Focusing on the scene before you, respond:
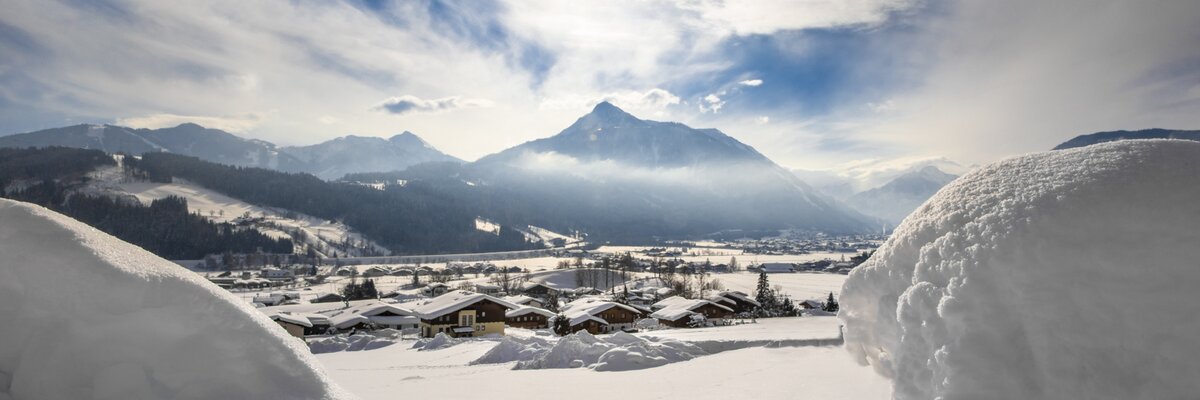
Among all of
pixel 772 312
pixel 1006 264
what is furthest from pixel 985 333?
pixel 772 312

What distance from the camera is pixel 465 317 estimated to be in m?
41.7

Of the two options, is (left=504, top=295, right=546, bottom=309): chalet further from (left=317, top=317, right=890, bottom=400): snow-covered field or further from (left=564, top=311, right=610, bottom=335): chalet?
(left=317, top=317, right=890, bottom=400): snow-covered field

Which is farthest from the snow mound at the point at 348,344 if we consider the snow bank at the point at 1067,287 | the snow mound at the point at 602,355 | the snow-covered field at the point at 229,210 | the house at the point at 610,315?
the snow-covered field at the point at 229,210

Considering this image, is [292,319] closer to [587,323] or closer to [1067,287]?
[587,323]

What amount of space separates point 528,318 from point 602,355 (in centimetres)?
3969

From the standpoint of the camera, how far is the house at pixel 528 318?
2025 inches

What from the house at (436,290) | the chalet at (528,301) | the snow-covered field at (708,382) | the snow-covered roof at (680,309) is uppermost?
the snow-covered field at (708,382)

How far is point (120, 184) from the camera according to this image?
591ft

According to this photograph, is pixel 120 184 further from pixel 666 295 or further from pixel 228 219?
pixel 666 295

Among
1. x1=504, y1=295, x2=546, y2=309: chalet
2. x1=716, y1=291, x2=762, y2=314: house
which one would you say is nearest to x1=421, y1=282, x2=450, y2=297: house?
x1=504, y1=295, x2=546, y2=309: chalet

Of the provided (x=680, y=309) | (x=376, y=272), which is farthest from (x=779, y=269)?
(x=680, y=309)

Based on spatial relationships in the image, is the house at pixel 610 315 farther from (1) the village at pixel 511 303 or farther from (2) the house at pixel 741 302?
(2) the house at pixel 741 302

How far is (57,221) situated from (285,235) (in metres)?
186

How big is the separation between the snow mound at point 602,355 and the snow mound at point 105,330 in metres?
9.94
